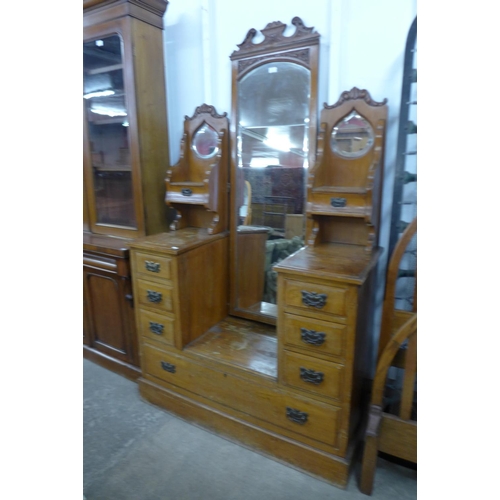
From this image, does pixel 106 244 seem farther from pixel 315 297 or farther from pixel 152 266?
pixel 315 297

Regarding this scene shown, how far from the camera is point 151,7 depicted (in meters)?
1.82

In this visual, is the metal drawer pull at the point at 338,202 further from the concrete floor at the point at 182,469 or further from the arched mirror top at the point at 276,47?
the concrete floor at the point at 182,469

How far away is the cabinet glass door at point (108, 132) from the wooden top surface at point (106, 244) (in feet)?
0.35

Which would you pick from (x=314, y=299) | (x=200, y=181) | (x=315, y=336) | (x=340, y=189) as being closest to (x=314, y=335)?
(x=315, y=336)

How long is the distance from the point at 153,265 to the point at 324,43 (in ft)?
4.44

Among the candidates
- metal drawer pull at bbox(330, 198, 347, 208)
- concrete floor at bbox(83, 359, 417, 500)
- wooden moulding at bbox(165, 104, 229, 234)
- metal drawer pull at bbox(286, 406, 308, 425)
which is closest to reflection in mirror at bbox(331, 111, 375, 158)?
metal drawer pull at bbox(330, 198, 347, 208)

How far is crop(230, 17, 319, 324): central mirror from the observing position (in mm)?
1639

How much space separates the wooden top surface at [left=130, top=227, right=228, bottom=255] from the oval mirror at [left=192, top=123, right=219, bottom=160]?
0.46 metres

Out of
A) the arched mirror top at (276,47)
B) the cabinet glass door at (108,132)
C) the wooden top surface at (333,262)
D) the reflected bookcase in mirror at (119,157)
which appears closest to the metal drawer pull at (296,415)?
the wooden top surface at (333,262)

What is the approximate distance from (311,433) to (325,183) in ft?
3.65

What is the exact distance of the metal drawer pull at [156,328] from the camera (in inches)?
68.3
